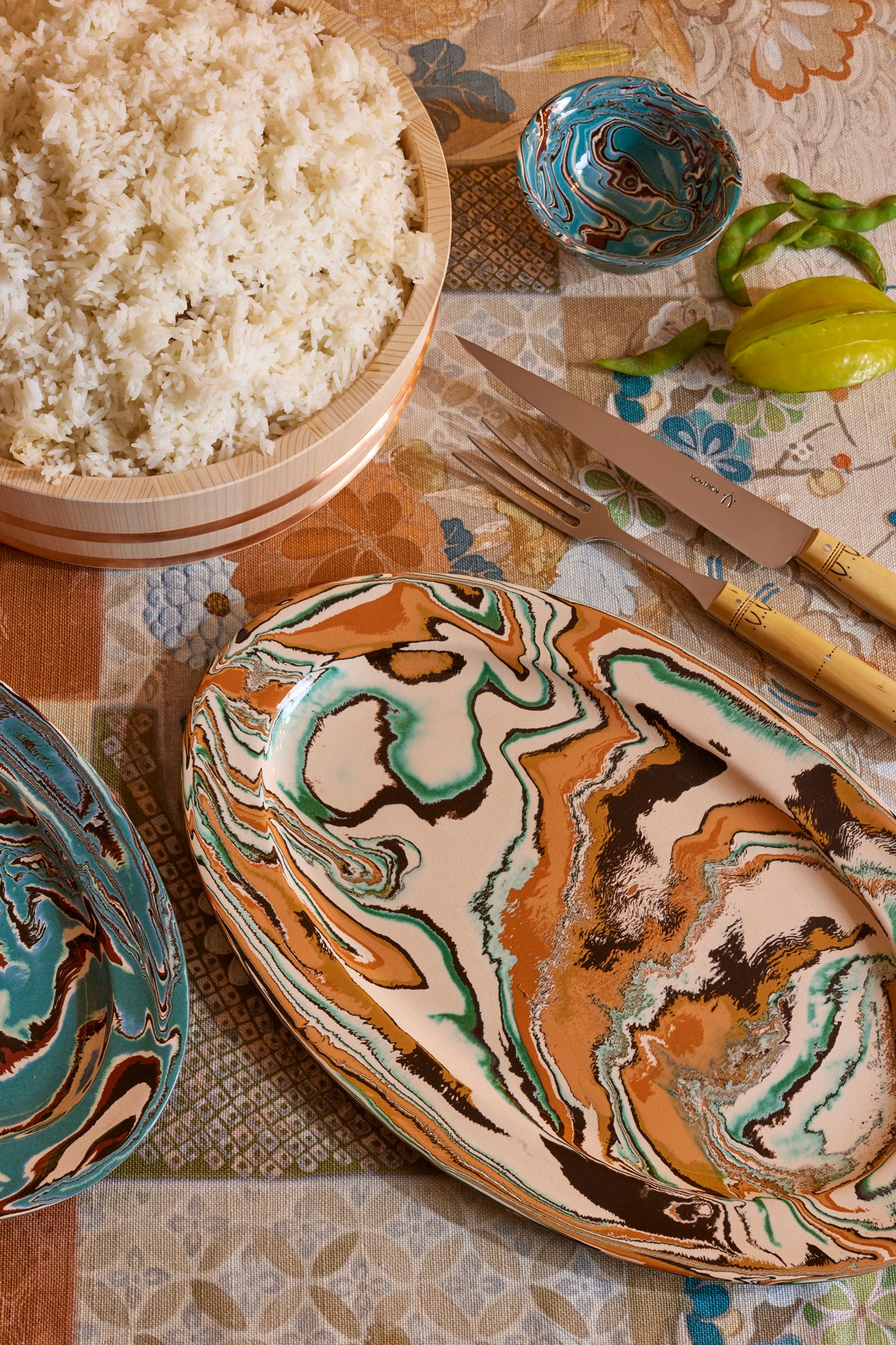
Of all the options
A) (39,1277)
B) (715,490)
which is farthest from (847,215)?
(39,1277)

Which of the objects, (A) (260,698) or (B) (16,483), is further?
(A) (260,698)

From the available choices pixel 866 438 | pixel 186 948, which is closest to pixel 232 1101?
pixel 186 948

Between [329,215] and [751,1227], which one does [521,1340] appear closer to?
[751,1227]

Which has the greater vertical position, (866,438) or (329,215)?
(329,215)

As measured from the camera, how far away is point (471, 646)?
32.6 inches

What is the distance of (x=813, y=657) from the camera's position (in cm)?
84

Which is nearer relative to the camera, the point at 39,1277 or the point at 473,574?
the point at 39,1277

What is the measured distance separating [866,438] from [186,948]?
2.47 ft

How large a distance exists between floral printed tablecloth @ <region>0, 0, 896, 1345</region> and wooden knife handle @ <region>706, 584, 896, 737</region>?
3 cm

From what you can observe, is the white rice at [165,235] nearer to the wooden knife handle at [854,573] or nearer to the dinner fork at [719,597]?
the dinner fork at [719,597]

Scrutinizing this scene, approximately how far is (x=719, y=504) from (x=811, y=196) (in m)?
0.37

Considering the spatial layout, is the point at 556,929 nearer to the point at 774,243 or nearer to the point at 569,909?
the point at 569,909

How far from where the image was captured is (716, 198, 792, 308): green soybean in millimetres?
979

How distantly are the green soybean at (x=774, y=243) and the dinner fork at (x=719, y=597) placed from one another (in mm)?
287
